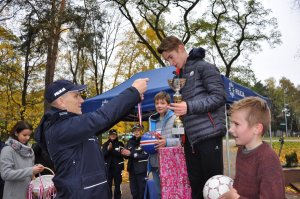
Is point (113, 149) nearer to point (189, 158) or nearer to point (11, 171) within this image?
point (11, 171)

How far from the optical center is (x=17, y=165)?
504 cm

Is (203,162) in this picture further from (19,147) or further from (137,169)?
(137,169)

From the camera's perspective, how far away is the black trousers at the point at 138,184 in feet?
27.3

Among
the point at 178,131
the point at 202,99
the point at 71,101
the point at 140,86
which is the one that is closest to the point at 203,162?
the point at 178,131

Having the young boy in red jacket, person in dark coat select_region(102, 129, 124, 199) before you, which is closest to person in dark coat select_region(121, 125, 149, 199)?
person in dark coat select_region(102, 129, 124, 199)

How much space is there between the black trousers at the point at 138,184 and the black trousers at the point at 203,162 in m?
4.93

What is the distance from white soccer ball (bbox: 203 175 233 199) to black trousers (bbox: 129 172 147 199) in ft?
18.6

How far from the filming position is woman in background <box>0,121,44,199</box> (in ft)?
15.7

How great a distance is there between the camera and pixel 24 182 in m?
5.05

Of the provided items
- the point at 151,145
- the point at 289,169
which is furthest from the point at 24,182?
the point at 289,169

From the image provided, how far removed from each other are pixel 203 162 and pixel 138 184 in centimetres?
534

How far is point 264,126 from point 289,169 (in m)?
8.95

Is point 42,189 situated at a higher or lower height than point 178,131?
lower

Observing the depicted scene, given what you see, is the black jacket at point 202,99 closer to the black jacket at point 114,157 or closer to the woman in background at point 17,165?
the woman in background at point 17,165
